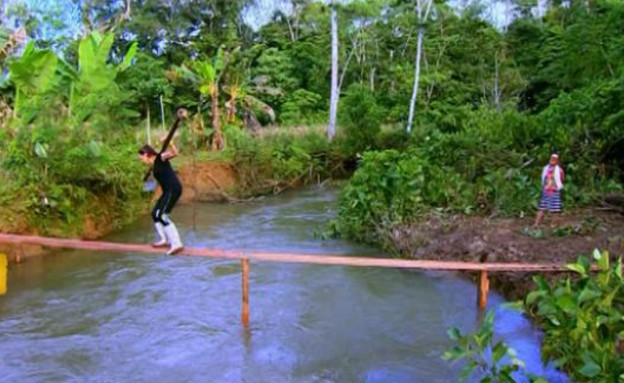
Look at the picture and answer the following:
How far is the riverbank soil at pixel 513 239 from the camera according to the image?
27.7 ft

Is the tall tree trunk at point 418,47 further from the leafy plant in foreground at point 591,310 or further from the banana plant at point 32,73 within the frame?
the leafy plant in foreground at point 591,310

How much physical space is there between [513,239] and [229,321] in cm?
427

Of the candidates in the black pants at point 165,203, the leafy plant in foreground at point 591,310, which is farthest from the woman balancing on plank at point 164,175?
the leafy plant in foreground at point 591,310

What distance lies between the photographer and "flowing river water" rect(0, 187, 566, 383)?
22.8ft

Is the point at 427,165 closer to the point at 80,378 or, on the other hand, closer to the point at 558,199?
the point at 558,199

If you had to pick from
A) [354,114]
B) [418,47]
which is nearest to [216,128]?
[354,114]

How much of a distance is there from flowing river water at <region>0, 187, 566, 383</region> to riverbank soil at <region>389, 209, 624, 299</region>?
447 mm

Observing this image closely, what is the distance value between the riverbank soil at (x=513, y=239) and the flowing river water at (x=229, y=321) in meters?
0.45

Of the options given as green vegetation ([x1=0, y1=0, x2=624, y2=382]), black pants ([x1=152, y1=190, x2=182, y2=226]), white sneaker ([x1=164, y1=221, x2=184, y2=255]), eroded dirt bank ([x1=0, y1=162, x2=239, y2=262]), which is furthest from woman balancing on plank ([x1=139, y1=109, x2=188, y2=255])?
eroded dirt bank ([x1=0, y1=162, x2=239, y2=262])

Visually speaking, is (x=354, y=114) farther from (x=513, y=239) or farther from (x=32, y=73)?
(x=513, y=239)

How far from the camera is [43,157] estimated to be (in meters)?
11.4

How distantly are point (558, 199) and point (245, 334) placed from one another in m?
5.48

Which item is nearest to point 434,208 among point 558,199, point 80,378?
point 558,199

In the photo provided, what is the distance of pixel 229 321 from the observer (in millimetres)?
8375
